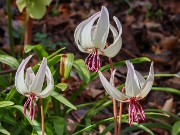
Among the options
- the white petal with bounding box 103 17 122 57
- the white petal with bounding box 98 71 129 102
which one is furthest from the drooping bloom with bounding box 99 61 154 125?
the white petal with bounding box 103 17 122 57

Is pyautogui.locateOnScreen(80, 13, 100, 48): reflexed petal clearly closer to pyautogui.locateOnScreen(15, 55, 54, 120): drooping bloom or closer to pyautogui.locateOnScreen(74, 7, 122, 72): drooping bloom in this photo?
pyautogui.locateOnScreen(74, 7, 122, 72): drooping bloom

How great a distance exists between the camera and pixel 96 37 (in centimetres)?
241

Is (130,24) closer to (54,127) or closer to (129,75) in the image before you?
(54,127)

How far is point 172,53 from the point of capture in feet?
19.4

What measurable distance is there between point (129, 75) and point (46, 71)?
1.27ft

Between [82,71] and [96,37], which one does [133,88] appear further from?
[82,71]

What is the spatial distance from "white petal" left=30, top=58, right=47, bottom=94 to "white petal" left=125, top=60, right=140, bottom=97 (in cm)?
37

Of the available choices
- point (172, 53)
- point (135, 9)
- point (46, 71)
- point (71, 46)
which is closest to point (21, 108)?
point (46, 71)

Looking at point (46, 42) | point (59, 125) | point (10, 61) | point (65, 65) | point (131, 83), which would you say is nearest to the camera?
point (131, 83)

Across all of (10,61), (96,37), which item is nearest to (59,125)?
(10,61)

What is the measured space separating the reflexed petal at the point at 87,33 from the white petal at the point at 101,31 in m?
0.03

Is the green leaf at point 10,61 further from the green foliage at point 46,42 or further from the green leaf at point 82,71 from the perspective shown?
the green foliage at point 46,42

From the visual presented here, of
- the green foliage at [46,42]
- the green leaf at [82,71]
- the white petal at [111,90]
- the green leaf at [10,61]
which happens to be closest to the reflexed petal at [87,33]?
the white petal at [111,90]

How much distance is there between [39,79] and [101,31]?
347 millimetres
